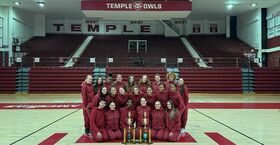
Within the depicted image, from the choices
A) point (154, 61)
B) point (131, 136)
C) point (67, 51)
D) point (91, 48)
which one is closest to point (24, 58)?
point (67, 51)

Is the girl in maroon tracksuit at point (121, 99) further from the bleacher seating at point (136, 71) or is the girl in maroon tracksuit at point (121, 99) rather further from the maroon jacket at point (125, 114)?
the bleacher seating at point (136, 71)

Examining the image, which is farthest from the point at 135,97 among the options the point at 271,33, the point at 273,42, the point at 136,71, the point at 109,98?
the point at 271,33

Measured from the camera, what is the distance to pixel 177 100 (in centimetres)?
816

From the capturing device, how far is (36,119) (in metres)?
11.3

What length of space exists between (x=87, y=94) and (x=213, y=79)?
17493mm

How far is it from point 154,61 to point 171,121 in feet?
68.8

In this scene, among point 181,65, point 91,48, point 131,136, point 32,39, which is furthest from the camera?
point 32,39

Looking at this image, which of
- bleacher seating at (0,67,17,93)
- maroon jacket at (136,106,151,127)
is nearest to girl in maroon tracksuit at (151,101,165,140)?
maroon jacket at (136,106,151,127)

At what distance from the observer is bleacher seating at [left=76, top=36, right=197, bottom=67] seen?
27984mm

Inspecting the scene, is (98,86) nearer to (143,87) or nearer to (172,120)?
(143,87)

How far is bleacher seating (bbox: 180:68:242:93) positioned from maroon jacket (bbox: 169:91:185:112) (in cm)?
1625

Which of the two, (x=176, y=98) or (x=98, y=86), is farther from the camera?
(x=98, y=86)

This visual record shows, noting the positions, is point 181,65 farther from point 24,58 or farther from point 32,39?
point 32,39

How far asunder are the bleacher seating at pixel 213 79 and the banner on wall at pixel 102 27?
50.8ft
